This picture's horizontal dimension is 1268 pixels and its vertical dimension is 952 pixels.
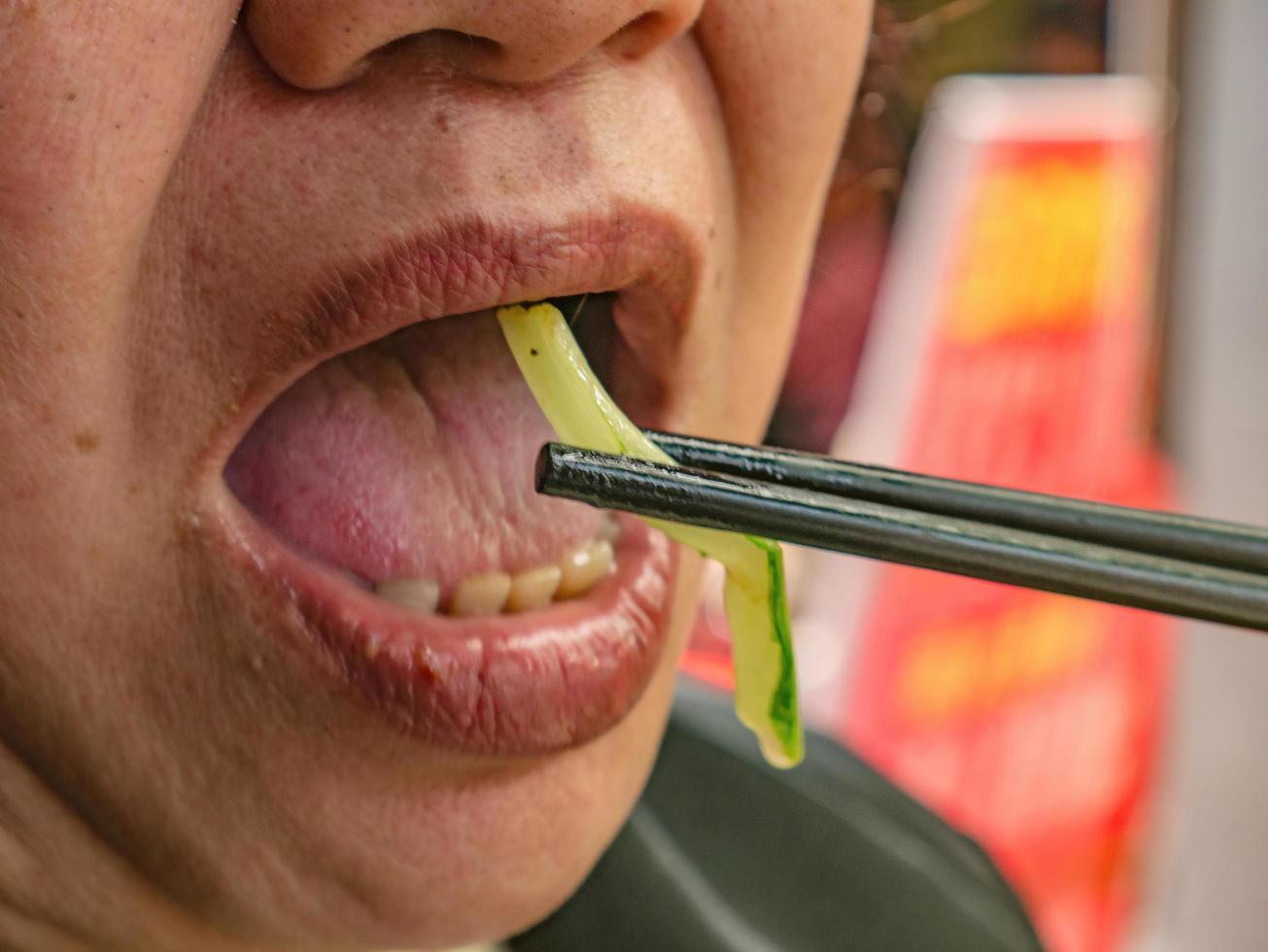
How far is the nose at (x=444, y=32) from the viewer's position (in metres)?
0.47

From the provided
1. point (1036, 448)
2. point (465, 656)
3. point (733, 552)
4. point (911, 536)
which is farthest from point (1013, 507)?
point (1036, 448)

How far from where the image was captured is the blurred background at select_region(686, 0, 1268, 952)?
2.09 m

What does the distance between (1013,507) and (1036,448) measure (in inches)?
75.4

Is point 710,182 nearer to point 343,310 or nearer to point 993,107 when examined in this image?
point 343,310

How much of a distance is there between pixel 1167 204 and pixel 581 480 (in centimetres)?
265

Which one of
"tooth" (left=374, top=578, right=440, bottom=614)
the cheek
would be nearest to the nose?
the cheek

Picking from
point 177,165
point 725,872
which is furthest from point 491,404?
point 725,872

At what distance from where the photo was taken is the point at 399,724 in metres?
0.59

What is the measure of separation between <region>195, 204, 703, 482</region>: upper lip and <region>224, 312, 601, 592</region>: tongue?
92 mm

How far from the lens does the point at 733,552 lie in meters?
0.58

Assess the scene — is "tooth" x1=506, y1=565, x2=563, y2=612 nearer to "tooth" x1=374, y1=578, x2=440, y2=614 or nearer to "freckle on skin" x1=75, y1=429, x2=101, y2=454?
"tooth" x1=374, y1=578, x2=440, y2=614

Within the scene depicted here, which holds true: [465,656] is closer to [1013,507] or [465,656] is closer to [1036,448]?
[1013,507]

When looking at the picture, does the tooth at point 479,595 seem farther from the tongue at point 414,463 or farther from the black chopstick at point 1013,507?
the black chopstick at point 1013,507

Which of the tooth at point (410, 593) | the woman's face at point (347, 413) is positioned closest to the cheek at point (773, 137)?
the woman's face at point (347, 413)
